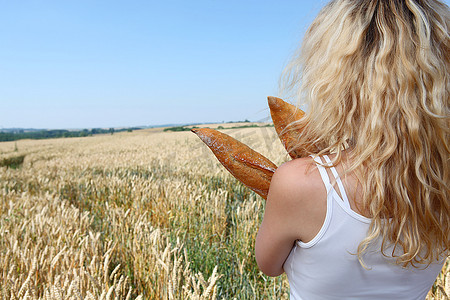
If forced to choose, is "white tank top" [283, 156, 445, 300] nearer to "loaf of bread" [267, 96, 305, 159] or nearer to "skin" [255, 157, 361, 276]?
"skin" [255, 157, 361, 276]

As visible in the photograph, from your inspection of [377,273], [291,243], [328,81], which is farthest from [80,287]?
[328,81]

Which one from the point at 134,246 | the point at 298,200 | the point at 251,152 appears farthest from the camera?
the point at 134,246

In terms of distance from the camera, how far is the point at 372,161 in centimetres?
77

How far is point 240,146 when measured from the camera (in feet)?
2.96

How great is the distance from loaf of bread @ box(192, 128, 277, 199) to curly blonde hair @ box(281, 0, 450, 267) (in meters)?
0.16

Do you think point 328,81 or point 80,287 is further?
point 80,287

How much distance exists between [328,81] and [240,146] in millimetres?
309

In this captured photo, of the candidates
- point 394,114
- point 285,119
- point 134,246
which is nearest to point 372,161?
point 394,114

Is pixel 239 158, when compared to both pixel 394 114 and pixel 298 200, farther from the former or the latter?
pixel 394 114

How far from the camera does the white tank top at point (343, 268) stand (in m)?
0.76

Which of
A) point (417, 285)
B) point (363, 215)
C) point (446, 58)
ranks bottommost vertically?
point (417, 285)

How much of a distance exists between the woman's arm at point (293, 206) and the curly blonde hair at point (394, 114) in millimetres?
92

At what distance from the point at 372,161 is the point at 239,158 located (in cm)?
35

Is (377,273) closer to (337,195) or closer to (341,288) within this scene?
(341,288)
